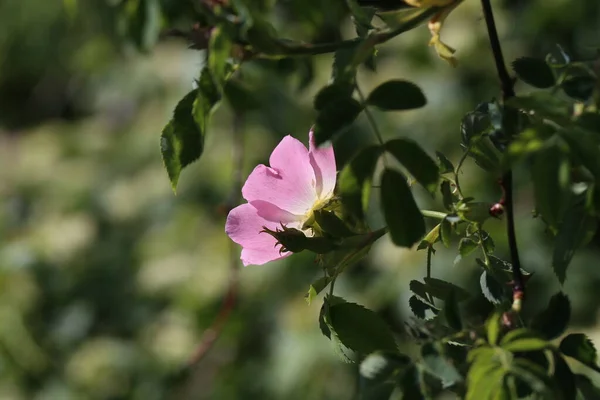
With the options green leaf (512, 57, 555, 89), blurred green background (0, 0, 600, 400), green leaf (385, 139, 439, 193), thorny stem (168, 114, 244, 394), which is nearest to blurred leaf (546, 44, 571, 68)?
green leaf (512, 57, 555, 89)

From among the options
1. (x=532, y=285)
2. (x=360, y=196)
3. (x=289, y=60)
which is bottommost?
(x=532, y=285)

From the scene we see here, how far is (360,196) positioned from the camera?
1.47ft

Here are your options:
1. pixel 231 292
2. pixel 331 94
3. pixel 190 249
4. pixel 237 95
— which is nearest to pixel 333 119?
pixel 331 94

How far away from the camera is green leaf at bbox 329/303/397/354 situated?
53 centimetres

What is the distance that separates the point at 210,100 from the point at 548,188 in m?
0.20

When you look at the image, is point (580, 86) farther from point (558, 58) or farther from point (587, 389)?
point (587, 389)

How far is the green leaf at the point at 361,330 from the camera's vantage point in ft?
1.73

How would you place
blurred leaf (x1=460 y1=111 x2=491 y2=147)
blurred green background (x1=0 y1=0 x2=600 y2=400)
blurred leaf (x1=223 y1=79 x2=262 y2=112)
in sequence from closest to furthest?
blurred leaf (x1=460 y1=111 x2=491 y2=147) < blurred leaf (x1=223 y1=79 x2=262 y2=112) < blurred green background (x1=0 y1=0 x2=600 y2=400)

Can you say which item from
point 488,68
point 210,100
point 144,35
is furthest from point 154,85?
point 210,100

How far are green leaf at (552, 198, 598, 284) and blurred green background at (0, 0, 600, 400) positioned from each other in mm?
1087

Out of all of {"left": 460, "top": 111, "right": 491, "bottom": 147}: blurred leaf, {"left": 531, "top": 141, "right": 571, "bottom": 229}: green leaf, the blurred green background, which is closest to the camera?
{"left": 531, "top": 141, "right": 571, "bottom": 229}: green leaf

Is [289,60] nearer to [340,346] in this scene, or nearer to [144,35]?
[144,35]

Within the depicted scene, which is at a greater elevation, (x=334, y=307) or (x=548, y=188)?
(x=548, y=188)

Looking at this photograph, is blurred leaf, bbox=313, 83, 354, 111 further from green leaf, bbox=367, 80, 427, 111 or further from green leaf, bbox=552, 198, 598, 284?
green leaf, bbox=552, 198, 598, 284
